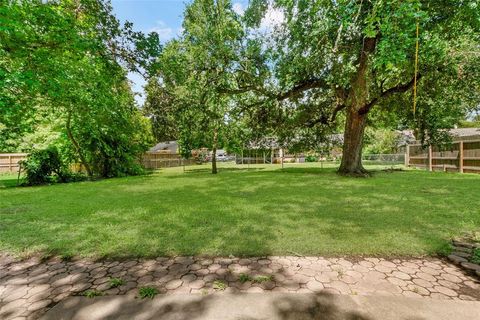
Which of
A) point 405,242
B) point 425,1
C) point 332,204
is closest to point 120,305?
point 405,242

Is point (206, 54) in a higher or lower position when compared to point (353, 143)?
higher

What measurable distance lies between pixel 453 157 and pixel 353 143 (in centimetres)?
575

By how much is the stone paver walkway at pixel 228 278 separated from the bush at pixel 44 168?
357 inches

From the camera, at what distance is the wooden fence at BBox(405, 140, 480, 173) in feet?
35.7

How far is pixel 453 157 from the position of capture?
39.4 ft

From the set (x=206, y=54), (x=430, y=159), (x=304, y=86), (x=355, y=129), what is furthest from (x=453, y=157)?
(x=206, y=54)

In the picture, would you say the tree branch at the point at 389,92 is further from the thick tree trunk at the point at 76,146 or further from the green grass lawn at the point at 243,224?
the thick tree trunk at the point at 76,146

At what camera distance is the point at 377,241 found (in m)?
3.15

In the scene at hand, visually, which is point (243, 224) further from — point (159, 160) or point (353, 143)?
point (159, 160)

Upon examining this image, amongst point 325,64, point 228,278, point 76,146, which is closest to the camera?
point 228,278

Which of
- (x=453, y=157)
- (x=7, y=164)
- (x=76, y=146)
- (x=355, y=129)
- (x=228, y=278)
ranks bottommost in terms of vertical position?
(x=228, y=278)

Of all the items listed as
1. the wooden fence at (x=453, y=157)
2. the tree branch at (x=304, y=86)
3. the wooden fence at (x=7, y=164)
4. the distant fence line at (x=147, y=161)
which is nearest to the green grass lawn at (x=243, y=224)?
the tree branch at (x=304, y=86)

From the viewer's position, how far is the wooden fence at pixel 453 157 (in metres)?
10.9

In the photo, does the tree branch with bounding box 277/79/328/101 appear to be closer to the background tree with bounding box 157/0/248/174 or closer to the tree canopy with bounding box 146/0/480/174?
the tree canopy with bounding box 146/0/480/174
